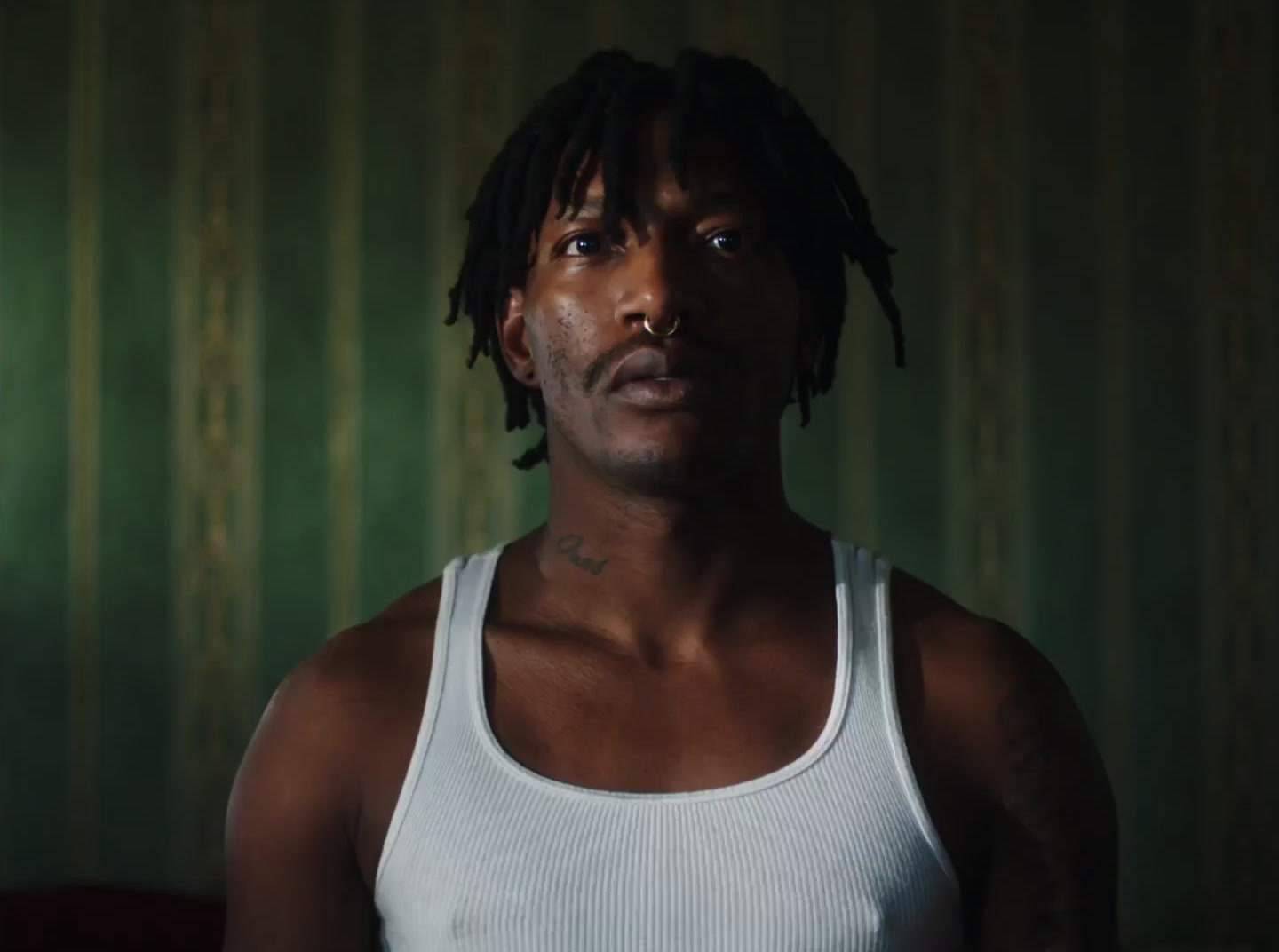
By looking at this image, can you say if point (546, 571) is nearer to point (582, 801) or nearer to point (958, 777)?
point (582, 801)

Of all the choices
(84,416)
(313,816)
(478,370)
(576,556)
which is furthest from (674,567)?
(84,416)

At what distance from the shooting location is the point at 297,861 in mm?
936

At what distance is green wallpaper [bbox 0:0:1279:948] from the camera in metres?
2.40

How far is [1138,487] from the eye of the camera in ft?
7.98

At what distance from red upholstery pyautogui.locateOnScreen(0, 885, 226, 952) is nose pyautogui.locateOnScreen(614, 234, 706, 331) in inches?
61.5

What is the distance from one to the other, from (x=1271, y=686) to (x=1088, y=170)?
0.90 metres

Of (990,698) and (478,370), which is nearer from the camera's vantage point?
(990,698)

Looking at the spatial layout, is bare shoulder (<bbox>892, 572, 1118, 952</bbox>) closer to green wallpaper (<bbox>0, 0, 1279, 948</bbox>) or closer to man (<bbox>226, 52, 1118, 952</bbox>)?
man (<bbox>226, 52, 1118, 952</bbox>)

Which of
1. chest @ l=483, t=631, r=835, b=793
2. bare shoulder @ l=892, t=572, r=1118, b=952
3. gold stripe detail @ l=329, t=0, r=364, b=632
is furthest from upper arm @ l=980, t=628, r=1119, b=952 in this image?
gold stripe detail @ l=329, t=0, r=364, b=632

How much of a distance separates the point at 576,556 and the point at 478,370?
1417 mm

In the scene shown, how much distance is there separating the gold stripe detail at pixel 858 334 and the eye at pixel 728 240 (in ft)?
4.77

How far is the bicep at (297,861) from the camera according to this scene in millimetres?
935

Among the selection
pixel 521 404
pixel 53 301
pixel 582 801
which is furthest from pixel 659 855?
pixel 53 301

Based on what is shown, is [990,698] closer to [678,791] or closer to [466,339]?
[678,791]
